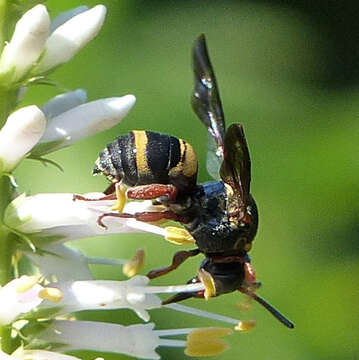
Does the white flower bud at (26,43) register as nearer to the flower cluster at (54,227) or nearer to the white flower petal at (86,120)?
the flower cluster at (54,227)

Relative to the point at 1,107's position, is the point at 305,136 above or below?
below

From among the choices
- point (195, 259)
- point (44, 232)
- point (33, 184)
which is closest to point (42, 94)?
point (33, 184)

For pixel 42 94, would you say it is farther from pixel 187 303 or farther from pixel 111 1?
pixel 187 303

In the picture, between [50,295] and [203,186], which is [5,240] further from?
[203,186]

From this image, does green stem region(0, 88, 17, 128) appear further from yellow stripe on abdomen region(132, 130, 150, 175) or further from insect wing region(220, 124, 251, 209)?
insect wing region(220, 124, 251, 209)

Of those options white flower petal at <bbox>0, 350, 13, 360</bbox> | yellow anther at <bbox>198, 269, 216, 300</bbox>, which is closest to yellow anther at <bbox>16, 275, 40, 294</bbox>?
white flower petal at <bbox>0, 350, 13, 360</bbox>

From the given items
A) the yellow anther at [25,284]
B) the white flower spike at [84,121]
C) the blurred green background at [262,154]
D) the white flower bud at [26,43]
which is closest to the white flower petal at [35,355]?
the yellow anther at [25,284]
